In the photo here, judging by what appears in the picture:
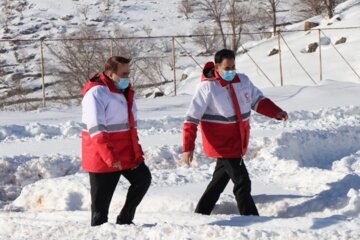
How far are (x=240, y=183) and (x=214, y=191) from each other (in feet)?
0.99

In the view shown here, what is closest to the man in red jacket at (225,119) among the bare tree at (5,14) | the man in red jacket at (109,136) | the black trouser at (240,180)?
the black trouser at (240,180)

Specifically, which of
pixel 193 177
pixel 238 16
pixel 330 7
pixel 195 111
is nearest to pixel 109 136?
pixel 195 111

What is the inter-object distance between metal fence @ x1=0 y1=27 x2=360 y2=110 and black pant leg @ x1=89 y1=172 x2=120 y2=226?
1304cm

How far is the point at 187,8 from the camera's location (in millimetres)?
49375

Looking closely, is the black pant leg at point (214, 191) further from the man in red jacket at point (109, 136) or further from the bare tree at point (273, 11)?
the bare tree at point (273, 11)

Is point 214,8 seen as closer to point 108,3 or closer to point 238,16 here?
point 238,16

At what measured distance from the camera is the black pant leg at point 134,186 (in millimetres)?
4836

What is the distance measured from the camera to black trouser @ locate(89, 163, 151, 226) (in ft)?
15.5

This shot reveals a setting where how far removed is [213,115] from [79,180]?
2.30 metres

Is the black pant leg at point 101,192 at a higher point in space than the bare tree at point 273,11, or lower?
higher

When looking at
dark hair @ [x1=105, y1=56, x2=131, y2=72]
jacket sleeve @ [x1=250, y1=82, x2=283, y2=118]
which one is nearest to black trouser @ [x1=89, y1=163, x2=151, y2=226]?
dark hair @ [x1=105, y1=56, x2=131, y2=72]

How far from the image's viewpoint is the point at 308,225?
173 inches

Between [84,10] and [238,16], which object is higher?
[84,10]

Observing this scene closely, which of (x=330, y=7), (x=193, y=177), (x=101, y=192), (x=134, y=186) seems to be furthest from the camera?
(x=330, y=7)
